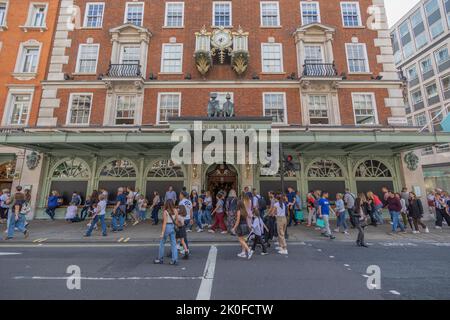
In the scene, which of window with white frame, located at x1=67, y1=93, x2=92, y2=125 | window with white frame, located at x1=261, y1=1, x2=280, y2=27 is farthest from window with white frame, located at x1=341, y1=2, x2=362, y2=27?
window with white frame, located at x1=67, y1=93, x2=92, y2=125

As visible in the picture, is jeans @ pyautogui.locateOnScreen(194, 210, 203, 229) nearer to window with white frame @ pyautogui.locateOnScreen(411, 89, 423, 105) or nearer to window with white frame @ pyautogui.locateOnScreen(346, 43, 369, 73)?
window with white frame @ pyautogui.locateOnScreen(346, 43, 369, 73)

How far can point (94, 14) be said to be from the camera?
56.7 ft

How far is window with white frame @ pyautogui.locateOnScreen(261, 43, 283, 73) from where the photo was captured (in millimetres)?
16078

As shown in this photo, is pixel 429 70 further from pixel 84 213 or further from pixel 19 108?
pixel 19 108

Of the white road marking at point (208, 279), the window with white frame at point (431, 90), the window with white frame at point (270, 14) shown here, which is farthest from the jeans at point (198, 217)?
the window with white frame at point (431, 90)

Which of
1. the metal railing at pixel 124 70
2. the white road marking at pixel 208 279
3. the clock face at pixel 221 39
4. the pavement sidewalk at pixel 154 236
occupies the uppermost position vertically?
the clock face at pixel 221 39

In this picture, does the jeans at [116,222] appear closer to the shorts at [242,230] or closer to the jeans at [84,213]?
the jeans at [84,213]

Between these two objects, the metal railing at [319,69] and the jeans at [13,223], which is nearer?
the jeans at [13,223]

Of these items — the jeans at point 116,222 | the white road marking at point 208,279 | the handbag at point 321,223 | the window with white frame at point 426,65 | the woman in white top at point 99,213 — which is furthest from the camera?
the window with white frame at point 426,65

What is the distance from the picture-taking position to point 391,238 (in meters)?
9.09

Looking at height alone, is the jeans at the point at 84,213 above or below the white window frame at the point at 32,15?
below

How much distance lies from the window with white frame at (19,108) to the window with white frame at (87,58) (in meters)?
4.26

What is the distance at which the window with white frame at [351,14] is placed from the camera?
1703 centimetres
